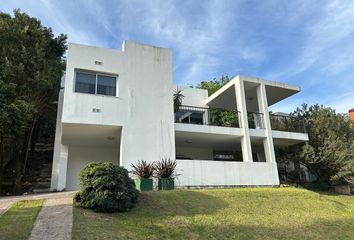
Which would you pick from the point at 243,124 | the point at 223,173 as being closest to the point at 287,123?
the point at 243,124

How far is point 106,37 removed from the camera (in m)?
16.1

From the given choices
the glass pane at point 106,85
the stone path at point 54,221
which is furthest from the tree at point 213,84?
the stone path at point 54,221

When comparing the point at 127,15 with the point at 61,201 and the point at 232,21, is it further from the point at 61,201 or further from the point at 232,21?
the point at 61,201

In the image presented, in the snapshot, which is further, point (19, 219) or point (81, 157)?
point (81, 157)

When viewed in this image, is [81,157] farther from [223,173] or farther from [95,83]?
[223,173]

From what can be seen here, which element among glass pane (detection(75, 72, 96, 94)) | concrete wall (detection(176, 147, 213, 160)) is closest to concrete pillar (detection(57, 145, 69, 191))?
glass pane (detection(75, 72, 96, 94))

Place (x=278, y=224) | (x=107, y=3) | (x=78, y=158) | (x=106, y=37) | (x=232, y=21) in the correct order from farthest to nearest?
(x=78, y=158) < (x=106, y=37) < (x=232, y=21) < (x=107, y=3) < (x=278, y=224)

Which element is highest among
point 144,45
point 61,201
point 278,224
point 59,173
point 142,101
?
point 144,45

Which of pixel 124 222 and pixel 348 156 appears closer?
pixel 124 222

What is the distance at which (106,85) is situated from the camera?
15.7m

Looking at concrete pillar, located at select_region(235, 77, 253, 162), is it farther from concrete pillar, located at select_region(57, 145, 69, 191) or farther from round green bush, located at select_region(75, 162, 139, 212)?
concrete pillar, located at select_region(57, 145, 69, 191)

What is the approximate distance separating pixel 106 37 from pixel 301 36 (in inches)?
414

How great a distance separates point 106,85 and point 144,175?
510 centimetres

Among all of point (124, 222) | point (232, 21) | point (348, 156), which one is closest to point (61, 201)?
point (124, 222)
